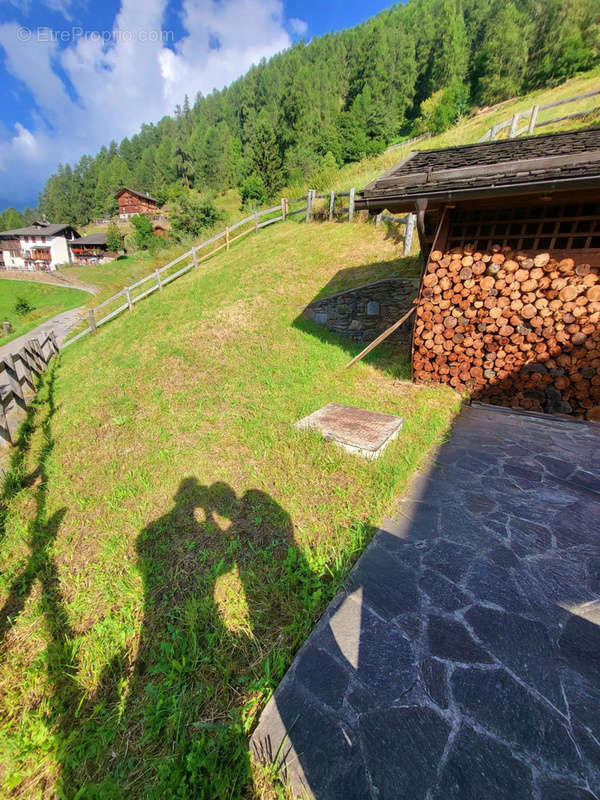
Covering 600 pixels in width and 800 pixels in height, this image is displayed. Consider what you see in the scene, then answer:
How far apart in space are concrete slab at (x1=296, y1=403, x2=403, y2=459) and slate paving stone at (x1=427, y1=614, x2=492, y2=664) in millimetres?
1687

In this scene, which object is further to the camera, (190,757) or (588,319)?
(588,319)

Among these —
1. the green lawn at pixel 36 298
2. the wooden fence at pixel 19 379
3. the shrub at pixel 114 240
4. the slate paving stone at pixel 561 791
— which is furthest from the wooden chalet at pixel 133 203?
the slate paving stone at pixel 561 791

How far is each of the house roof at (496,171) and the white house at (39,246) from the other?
223 feet

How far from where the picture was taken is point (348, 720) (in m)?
1.54

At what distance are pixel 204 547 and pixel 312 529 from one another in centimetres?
89

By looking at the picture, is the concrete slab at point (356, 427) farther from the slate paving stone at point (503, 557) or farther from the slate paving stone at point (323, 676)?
the slate paving stone at point (323, 676)

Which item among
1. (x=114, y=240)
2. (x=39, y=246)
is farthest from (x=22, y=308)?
(x=39, y=246)

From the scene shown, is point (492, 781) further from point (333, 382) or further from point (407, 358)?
point (407, 358)

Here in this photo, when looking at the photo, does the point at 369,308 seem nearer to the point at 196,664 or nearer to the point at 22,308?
the point at 196,664

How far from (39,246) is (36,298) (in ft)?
111

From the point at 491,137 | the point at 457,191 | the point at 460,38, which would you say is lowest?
the point at 457,191

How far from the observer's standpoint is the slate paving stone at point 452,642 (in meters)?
1.77

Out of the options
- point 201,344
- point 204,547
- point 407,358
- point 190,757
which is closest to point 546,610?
point 190,757

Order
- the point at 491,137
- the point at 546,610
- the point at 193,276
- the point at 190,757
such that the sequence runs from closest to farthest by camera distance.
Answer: the point at 190,757 → the point at 546,610 → the point at 193,276 → the point at 491,137
